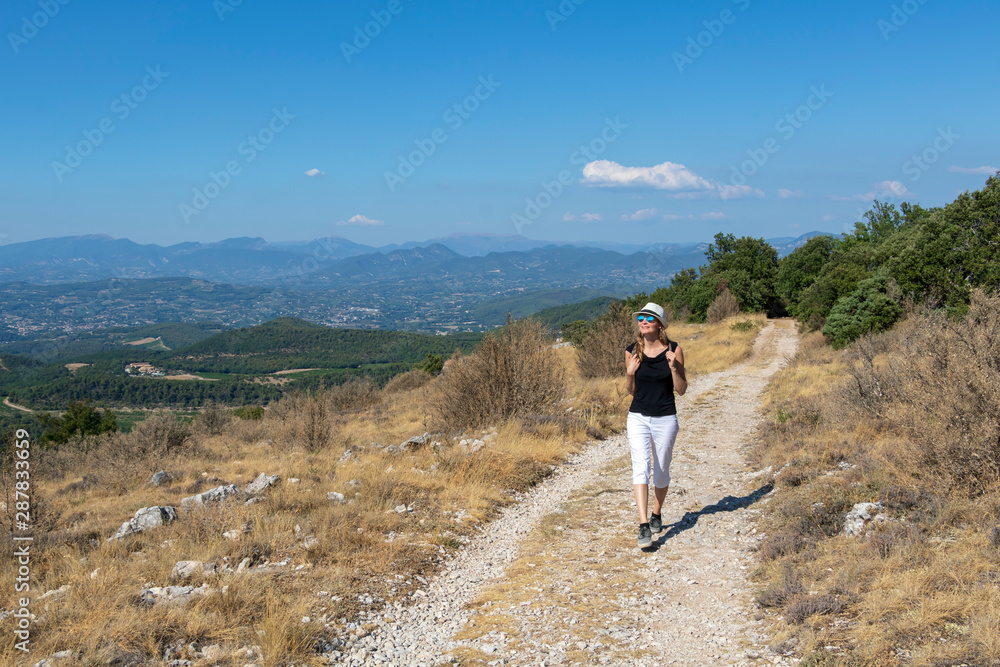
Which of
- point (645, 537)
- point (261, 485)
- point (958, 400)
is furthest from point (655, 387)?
point (261, 485)

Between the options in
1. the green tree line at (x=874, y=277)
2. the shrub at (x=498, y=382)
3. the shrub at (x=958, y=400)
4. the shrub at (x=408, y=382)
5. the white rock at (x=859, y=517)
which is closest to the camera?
the shrub at (x=958, y=400)

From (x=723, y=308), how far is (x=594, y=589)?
33514mm

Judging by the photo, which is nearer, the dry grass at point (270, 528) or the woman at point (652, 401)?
the dry grass at point (270, 528)

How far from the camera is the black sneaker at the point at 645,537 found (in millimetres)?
5121

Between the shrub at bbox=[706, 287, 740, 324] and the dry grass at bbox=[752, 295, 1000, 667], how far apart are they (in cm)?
2841

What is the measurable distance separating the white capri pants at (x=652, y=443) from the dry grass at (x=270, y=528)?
2.11 meters

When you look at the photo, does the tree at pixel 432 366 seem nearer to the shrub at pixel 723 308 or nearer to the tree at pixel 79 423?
the tree at pixel 79 423

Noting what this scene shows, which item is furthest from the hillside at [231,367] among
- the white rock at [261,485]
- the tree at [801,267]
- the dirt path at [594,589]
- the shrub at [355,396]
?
the dirt path at [594,589]

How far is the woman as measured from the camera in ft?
16.9

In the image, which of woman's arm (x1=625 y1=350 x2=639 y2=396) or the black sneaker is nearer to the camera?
the black sneaker

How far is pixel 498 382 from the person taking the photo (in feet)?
35.5

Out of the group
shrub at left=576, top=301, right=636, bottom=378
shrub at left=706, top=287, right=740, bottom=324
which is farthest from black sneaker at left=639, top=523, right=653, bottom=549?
Answer: shrub at left=706, top=287, right=740, bottom=324

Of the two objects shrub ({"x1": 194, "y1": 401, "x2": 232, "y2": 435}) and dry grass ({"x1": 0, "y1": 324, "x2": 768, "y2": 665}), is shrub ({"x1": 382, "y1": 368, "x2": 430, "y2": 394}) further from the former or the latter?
dry grass ({"x1": 0, "y1": 324, "x2": 768, "y2": 665})

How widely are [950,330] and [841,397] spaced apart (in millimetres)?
3297
